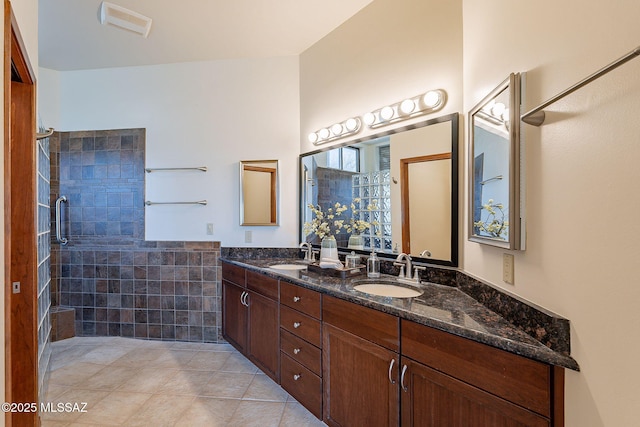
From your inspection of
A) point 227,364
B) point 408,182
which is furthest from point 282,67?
point 227,364

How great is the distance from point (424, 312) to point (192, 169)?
2589mm

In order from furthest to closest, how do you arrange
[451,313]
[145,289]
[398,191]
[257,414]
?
[145,289]
[398,191]
[257,414]
[451,313]

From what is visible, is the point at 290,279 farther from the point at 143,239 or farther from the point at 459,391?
the point at 143,239

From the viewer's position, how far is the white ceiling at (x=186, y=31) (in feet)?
7.37

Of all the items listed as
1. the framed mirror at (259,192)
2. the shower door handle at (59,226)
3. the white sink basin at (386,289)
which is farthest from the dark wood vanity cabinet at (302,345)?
the shower door handle at (59,226)

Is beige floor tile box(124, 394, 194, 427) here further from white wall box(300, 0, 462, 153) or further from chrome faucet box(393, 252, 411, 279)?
white wall box(300, 0, 462, 153)

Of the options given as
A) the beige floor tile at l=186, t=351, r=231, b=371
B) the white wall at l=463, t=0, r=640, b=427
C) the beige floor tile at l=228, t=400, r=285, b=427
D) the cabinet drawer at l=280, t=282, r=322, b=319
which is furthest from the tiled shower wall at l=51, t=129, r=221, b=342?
the white wall at l=463, t=0, r=640, b=427

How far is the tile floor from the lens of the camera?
6.06 ft

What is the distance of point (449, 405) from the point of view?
1.11 m

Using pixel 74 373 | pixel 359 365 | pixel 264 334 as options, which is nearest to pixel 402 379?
pixel 359 365

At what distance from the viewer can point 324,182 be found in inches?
102

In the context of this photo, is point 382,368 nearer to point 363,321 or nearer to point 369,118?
point 363,321

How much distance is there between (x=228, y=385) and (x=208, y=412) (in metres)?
0.31

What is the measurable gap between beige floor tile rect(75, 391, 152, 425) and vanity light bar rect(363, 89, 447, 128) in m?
2.48
